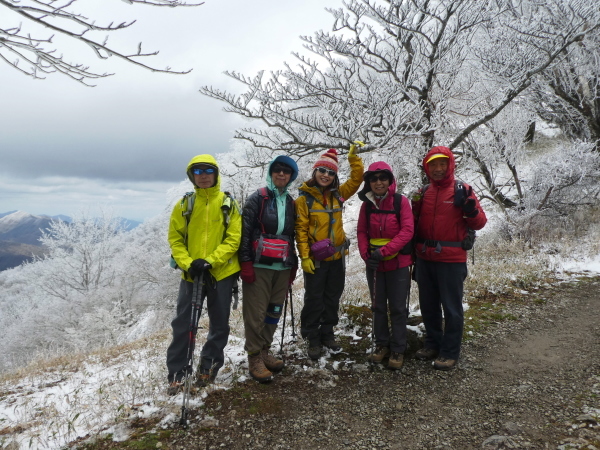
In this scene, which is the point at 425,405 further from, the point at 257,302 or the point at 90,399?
the point at 90,399

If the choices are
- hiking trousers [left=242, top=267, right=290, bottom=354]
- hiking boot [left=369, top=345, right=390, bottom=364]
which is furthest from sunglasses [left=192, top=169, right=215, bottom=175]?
hiking boot [left=369, top=345, right=390, bottom=364]

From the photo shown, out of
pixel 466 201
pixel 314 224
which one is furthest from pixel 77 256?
pixel 466 201

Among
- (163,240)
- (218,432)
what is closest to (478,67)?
(218,432)

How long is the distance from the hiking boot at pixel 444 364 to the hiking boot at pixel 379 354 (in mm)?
584

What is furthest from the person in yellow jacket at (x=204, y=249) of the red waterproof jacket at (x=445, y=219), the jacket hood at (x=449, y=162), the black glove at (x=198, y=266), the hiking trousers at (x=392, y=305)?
the jacket hood at (x=449, y=162)

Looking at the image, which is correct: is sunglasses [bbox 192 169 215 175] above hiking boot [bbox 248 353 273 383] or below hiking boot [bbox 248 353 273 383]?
above

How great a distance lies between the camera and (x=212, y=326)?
12.6 feet

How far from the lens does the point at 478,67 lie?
746 cm

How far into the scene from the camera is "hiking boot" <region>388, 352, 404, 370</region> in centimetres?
410

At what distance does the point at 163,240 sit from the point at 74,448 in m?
24.1

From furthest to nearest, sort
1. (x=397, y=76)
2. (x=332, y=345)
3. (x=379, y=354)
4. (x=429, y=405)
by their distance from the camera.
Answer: (x=397, y=76) < (x=332, y=345) < (x=379, y=354) < (x=429, y=405)

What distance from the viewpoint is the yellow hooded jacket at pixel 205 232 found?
3.66 metres

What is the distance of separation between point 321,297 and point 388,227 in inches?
47.8

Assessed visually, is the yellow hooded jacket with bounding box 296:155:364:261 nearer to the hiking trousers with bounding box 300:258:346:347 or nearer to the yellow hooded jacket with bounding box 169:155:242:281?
the hiking trousers with bounding box 300:258:346:347
